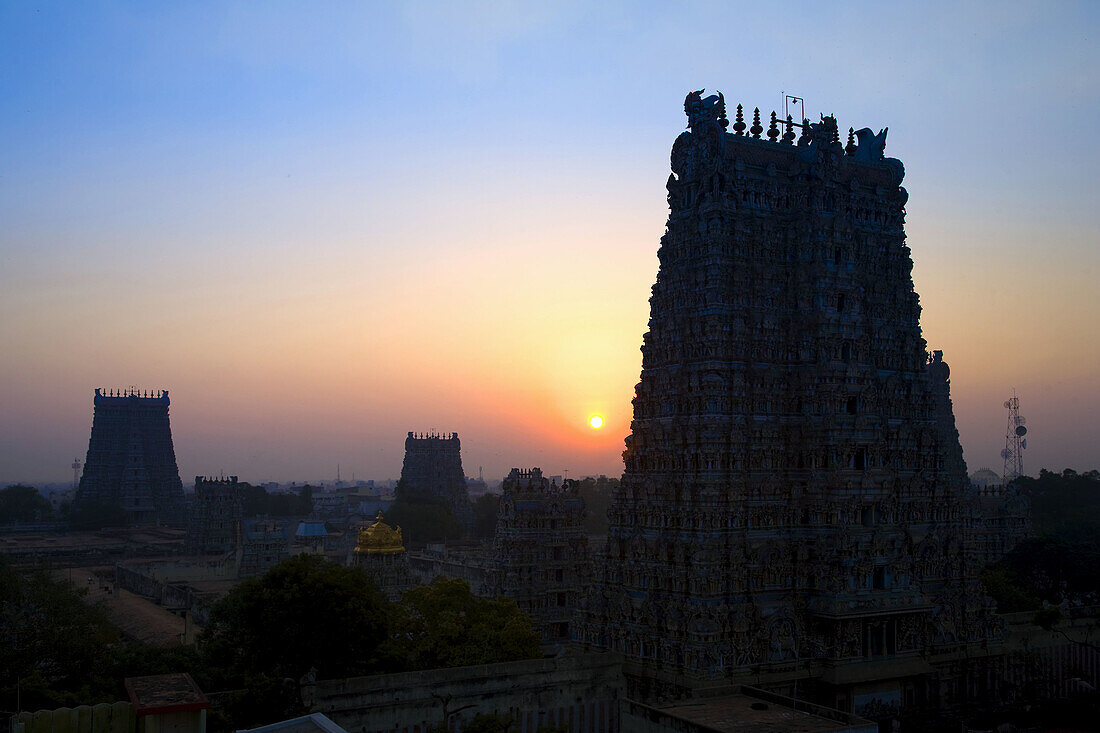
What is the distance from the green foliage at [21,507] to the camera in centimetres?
14300

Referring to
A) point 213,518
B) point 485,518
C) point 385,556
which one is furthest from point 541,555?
point 485,518

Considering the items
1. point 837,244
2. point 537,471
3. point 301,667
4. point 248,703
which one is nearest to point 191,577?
point 537,471

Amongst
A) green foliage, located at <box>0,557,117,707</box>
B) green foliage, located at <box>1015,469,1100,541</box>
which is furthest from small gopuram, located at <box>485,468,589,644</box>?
green foliage, located at <box>1015,469,1100,541</box>

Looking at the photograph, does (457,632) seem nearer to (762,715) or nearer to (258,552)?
(762,715)

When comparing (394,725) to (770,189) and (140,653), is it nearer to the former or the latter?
(140,653)

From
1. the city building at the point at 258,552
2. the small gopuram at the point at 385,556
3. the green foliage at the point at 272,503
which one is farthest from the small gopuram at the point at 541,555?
the green foliage at the point at 272,503

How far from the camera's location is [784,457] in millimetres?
40750

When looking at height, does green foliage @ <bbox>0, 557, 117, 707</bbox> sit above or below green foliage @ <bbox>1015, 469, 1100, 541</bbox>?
below

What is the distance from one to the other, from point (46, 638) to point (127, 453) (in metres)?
98.9

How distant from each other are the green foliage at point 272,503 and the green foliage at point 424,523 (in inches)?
2060

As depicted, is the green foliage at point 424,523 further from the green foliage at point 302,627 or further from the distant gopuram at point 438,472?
the green foliage at point 302,627

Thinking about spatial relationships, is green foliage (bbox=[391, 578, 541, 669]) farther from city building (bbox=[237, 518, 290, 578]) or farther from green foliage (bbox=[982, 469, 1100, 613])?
city building (bbox=[237, 518, 290, 578])

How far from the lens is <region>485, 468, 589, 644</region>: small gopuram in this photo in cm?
5703

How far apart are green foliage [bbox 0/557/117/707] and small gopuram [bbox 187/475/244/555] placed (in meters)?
60.8
